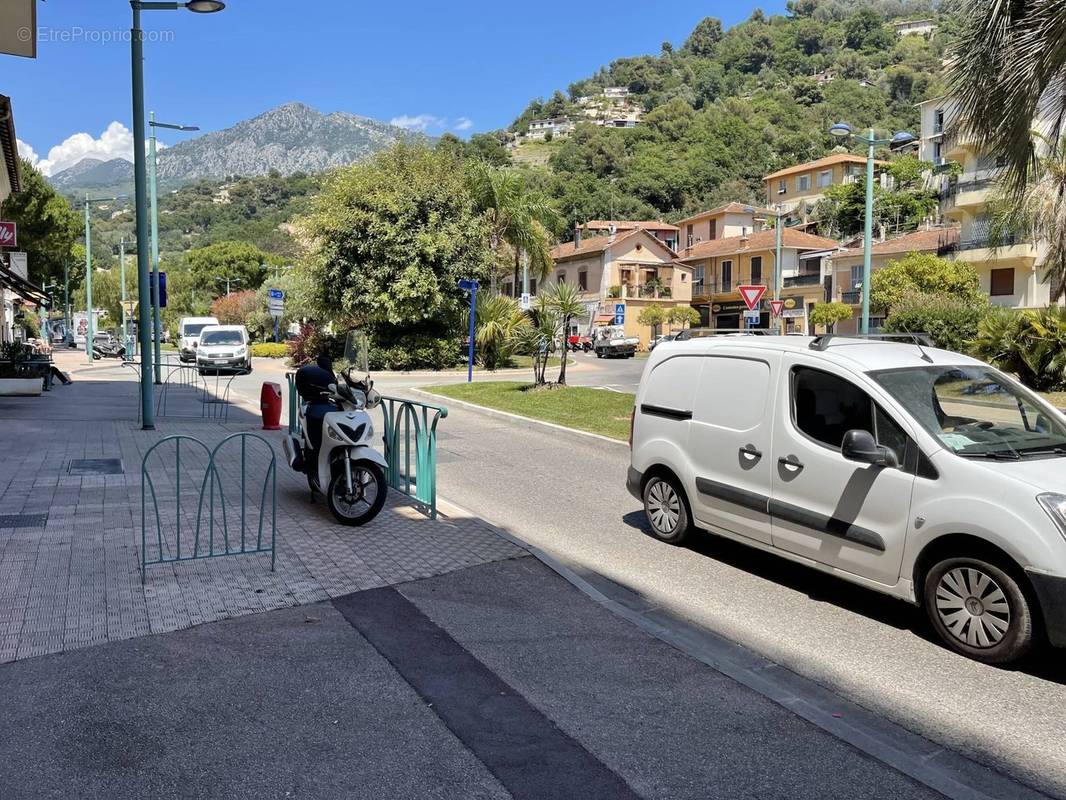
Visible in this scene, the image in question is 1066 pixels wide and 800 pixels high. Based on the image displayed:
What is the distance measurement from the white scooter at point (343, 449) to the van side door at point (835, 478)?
3.52 meters

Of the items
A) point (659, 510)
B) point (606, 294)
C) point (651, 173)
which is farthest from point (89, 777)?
point (651, 173)

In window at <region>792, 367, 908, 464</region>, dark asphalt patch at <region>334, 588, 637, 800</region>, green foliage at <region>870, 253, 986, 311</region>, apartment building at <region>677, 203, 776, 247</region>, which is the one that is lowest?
dark asphalt patch at <region>334, 588, 637, 800</region>

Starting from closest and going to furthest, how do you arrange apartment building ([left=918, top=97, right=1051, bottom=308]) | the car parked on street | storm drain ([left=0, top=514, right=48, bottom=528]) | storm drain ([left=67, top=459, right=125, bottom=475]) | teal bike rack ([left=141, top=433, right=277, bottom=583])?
teal bike rack ([left=141, top=433, right=277, bottom=583])
storm drain ([left=0, top=514, right=48, bottom=528])
storm drain ([left=67, top=459, right=125, bottom=475])
the car parked on street
apartment building ([left=918, top=97, right=1051, bottom=308])

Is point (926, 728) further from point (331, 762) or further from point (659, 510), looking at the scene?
point (659, 510)

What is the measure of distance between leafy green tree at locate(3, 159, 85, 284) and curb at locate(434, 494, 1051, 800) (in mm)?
36073

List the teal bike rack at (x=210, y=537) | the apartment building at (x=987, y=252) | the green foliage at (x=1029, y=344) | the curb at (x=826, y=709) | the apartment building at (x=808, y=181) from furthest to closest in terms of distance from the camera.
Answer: the apartment building at (x=808, y=181), the apartment building at (x=987, y=252), the green foliage at (x=1029, y=344), the teal bike rack at (x=210, y=537), the curb at (x=826, y=709)

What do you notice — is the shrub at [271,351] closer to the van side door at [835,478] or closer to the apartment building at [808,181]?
the van side door at [835,478]

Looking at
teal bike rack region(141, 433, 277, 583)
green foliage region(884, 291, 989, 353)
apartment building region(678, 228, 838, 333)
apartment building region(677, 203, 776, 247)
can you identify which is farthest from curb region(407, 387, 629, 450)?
apartment building region(677, 203, 776, 247)

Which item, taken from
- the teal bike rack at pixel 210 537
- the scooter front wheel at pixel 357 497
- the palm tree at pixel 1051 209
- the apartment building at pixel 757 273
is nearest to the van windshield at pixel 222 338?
the palm tree at pixel 1051 209

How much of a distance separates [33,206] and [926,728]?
40507 mm

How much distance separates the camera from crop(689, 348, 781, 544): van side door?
20.5ft

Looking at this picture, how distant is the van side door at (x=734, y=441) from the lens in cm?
623

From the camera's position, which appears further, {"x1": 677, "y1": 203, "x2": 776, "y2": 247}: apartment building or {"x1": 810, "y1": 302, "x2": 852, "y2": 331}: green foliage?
{"x1": 677, "y1": 203, "x2": 776, "y2": 247}: apartment building

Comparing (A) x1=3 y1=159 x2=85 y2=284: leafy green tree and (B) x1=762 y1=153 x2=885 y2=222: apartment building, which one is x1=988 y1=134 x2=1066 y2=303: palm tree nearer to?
(A) x1=3 y1=159 x2=85 y2=284: leafy green tree
